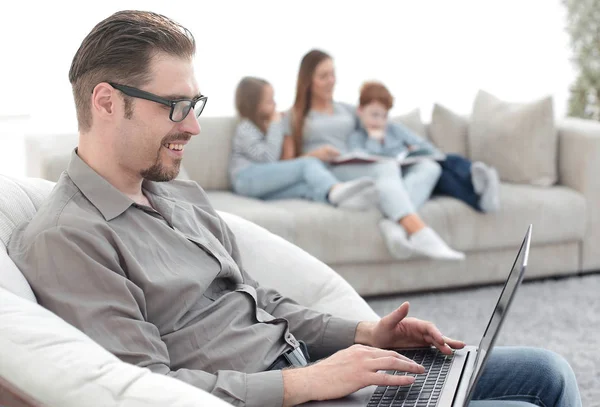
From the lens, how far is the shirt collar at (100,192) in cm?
134

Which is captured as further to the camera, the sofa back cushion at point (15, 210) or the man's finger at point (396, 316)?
the man's finger at point (396, 316)

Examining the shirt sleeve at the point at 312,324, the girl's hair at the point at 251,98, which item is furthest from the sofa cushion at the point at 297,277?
the girl's hair at the point at 251,98

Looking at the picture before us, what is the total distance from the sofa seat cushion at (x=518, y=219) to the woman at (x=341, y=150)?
0.15 meters

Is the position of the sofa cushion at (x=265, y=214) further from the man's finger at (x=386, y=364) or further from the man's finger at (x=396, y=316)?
the man's finger at (x=386, y=364)

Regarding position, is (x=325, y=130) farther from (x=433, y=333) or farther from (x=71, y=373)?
(x=71, y=373)

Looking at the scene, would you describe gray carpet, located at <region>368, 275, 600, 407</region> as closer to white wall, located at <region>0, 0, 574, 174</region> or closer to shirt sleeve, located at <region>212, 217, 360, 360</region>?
shirt sleeve, located at <region>212, 217, 360, 360</region>

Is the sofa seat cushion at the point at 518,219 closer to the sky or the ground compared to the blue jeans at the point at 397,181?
closer to the ground

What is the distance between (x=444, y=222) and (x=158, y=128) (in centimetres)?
246

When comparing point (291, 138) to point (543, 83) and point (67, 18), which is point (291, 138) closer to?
point (67, 18)

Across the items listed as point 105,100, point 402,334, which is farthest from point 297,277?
point 105,100

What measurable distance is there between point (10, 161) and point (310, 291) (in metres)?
3.36

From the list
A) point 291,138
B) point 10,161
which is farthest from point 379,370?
point 10,161

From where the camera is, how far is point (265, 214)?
338 cm

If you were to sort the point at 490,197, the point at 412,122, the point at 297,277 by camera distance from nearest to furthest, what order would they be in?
the point at 297,277
the point at 490,197
the point at 412,122
